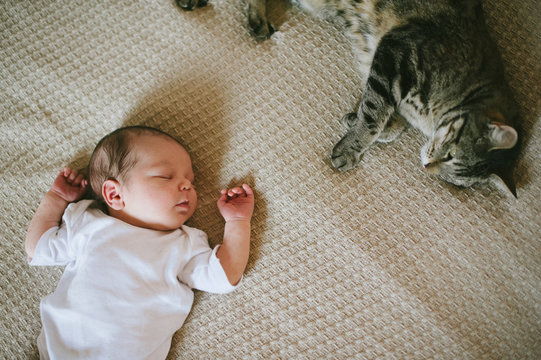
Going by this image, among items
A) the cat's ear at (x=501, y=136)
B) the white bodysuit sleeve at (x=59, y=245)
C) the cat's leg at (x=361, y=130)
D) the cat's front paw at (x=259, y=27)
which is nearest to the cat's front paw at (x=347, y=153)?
the cat's leg at (x=361, y=130)

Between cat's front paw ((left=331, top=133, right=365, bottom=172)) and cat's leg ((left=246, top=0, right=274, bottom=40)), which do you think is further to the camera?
cat's leg ((left=246, top=0, right=274, bottom=40))

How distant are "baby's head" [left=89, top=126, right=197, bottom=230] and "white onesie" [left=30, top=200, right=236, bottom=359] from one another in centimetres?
5

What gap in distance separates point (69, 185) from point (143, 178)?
324 mm

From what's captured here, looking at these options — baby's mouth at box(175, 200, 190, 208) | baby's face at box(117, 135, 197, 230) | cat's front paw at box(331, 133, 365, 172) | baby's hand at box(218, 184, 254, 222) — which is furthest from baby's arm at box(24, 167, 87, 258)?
cat's front paw at box(331, 133, 365, 172)

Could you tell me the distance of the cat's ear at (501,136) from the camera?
3.04ft

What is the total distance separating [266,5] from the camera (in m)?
1.30

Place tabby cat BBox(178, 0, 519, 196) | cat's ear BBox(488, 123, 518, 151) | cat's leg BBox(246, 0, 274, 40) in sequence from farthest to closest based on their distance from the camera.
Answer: cat's leg BBox(246, 0, 274, 40) → tabby cat BBox(178, 0, 519, 196) → cat's ear BBox(488, 123, 518, 151)

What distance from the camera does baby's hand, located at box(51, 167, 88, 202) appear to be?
1178 millimetres

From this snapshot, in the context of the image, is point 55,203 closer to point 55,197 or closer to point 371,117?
point 55,197

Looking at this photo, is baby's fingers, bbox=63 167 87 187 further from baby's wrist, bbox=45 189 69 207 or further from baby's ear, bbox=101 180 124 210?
baby's ear, bbox=101 180 124 210

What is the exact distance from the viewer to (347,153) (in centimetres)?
117

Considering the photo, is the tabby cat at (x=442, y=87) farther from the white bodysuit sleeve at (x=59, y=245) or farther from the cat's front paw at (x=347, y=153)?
the white bodysuit sleeve at (x=59, y=245)

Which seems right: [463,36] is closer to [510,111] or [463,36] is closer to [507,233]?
[510,111]

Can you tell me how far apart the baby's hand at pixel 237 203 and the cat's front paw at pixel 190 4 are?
68cm
